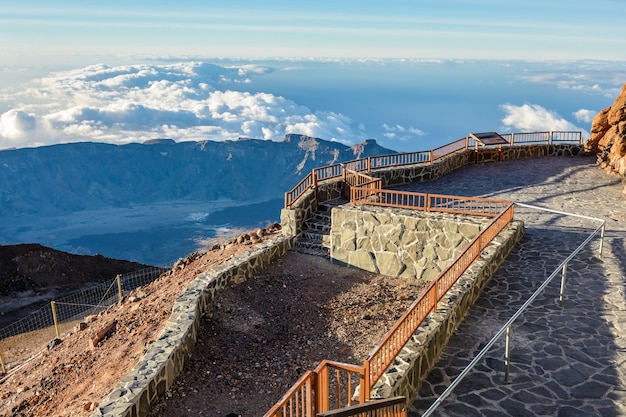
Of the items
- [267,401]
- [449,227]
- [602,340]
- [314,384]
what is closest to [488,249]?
[449,227]

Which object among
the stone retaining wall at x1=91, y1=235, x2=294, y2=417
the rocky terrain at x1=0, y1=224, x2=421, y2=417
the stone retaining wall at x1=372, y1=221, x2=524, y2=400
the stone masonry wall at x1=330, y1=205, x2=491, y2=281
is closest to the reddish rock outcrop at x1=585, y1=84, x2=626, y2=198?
the stone masonry wall at x1=330, y1=205, x2=491, y2=281

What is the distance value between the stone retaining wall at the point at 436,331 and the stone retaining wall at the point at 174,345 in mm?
4415

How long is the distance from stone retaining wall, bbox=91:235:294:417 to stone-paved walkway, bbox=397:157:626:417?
483cm

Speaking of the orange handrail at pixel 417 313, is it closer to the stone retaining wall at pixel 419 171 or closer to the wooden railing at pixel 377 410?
the wooden railing at pixel 377 410

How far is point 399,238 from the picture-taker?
17031 millimetres

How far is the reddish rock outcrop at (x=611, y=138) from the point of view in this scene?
1009 inches

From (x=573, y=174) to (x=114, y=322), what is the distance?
2095 centimetres

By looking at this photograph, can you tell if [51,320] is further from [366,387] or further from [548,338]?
[548,338]

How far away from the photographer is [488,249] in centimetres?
1368

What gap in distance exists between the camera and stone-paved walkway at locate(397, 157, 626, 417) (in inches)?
332

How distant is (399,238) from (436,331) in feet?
24.6

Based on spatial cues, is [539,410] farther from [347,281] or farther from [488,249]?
[347,281]

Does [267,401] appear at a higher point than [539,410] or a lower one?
lower

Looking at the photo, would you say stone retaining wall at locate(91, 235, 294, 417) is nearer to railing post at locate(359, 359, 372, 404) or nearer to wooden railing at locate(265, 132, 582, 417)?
wooden railing at locate(265, 132, 582, 417)
